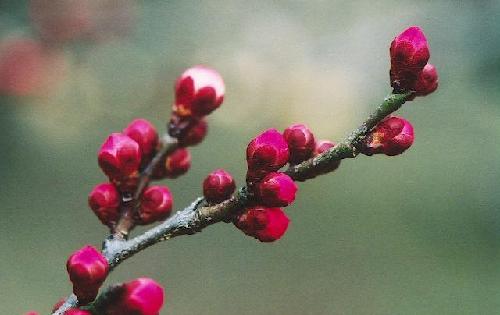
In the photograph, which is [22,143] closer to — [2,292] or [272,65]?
[2,292]

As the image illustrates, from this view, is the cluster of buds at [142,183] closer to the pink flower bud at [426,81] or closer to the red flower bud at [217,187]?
the red flower bud at [217,187]

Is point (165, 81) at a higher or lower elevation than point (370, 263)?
higher

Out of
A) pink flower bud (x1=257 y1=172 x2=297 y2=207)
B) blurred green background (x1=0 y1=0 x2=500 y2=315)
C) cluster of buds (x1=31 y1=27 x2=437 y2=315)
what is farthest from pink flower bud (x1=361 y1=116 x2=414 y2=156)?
blurred green background (x1=0 y1=0 x2=500 y2=315)

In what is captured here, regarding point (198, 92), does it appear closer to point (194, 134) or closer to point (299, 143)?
point (194, 134)

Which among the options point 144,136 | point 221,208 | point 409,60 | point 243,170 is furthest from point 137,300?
point 243,170

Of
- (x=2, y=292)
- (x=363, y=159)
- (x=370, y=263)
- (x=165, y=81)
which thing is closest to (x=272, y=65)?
(x=363, y=159)

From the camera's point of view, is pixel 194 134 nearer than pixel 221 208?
No

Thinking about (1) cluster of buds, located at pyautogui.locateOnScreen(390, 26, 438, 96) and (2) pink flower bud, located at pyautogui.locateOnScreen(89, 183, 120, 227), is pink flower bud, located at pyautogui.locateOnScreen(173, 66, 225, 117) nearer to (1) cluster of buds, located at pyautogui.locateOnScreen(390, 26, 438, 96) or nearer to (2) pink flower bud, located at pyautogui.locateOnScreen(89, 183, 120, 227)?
(2) pink flower bud, located at pyautogui.locateOnScreen(89, 183, 120, 227)
